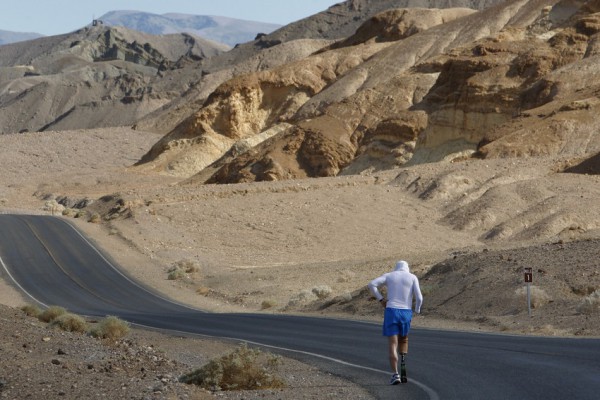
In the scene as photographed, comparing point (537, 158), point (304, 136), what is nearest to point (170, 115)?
point (304, 136)

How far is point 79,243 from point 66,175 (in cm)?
5454

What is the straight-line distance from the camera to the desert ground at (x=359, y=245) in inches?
1015

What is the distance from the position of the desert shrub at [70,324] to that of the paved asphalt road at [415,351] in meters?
2.99

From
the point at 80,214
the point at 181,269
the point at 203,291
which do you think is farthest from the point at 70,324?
the point at 80,214

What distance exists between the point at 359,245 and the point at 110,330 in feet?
106

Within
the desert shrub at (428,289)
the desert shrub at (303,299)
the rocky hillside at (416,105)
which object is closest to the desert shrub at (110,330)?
the desert shrub at (428,289)

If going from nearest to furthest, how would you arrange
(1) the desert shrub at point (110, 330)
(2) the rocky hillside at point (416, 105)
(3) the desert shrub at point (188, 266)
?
Answer: (1) the desert shrub at point (110, 330), (3) the desert shrub at point (188, 266), (2) the rocky hillside at point (416, 105)

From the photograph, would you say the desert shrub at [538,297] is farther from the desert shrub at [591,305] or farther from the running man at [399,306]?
the running man at [399,306]

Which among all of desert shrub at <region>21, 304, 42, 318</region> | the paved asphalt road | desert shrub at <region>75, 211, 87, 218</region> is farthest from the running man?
desert shrub at <region>75, 211, 87, 218</region>

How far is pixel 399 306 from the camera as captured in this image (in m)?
14.2

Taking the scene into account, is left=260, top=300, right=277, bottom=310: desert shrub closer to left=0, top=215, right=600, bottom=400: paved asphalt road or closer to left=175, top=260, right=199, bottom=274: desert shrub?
left=0, top=215, right=600, bottom=400: paved asphalt road

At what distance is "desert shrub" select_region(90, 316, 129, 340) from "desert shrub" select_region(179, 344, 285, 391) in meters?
6.51

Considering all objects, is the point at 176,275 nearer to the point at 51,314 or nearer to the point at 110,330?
the point at 51,314

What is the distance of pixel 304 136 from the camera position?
80.6 metres
